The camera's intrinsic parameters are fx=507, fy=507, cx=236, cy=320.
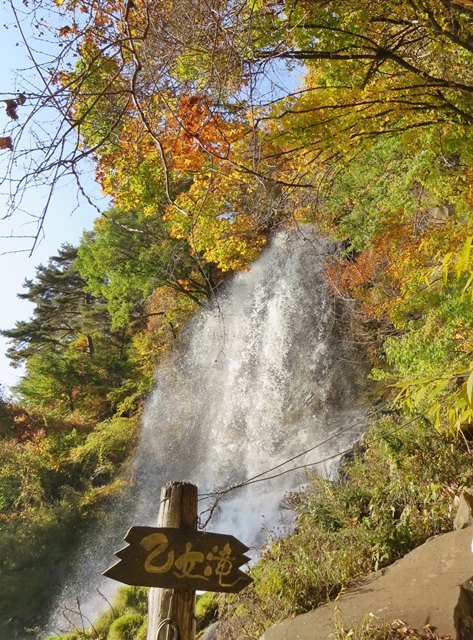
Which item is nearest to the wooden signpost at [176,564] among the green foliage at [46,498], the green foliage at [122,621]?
the green foliage at [122,621]

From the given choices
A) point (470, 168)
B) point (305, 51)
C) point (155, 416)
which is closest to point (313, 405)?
point (155, 416)

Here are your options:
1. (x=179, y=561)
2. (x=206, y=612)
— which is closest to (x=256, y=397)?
(x=206, y=612)

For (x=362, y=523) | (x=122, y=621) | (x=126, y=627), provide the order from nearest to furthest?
(x=362, y=523) → (x=126, y=627) → (x=122, y=621)

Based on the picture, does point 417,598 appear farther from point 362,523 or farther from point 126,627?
point 126,627

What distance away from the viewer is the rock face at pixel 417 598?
4.23m

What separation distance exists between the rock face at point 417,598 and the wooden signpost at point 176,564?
2187 mm

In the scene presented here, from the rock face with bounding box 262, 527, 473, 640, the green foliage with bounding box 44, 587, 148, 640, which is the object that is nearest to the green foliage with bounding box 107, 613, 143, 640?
the green foliage with bounding box 44, 587, 148, 640

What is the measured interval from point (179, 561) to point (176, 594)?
0.17 m

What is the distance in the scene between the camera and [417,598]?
14.9ft

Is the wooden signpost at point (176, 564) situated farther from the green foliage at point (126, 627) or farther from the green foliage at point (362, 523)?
the green foliage at point (126, 627)

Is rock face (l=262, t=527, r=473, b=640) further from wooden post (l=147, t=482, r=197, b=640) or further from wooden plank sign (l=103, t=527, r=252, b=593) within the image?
wooden post (l=147, t=482, r=197, b=640)

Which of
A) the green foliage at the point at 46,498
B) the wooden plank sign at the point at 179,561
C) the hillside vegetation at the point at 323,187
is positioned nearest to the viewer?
the wooden plank sign at the point at 179,561

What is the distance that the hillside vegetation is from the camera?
134 inches

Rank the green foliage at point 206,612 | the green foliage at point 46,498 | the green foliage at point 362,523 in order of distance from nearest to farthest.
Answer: the green foliage at point 362,523 → the green foliage at point 206,612 → the green foliage at point 46,498
